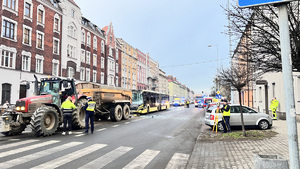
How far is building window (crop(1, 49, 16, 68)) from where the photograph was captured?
76.1 ft

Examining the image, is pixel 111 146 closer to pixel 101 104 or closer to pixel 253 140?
pixel 253 140

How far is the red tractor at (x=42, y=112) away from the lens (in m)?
9.10

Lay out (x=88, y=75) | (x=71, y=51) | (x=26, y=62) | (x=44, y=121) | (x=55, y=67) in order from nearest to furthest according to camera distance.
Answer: (x=44, y=121) < (x=26, y=62) < (x=55, y=67) < (x=71, y=51) < (x=88, y=75)

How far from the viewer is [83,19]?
40.4 m

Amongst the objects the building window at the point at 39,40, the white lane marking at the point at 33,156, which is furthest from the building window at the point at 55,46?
the white lane marking at the point at 33,156

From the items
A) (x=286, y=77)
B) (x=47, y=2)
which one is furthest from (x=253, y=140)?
(x=47, y=2)

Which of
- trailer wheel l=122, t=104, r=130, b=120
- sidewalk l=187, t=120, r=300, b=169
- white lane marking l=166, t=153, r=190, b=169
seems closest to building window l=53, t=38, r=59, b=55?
trailer wheel l=122, t=104, r=130, b=120

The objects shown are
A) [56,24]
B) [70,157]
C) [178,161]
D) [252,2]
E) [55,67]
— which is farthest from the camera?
[56,24]

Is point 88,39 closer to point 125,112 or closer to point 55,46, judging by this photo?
point 55,46

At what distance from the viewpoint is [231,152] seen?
7.04 m

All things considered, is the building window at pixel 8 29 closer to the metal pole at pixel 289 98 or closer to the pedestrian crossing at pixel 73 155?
the pedestrian crossing at pixel 73 155

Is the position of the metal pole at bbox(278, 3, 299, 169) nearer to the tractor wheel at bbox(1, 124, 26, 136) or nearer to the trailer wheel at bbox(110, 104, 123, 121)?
the tractor wheel at bbox(1, 124, 26, 136)

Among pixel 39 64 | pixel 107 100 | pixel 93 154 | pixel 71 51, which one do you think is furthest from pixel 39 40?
pixel 93 154

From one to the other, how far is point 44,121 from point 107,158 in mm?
4685
